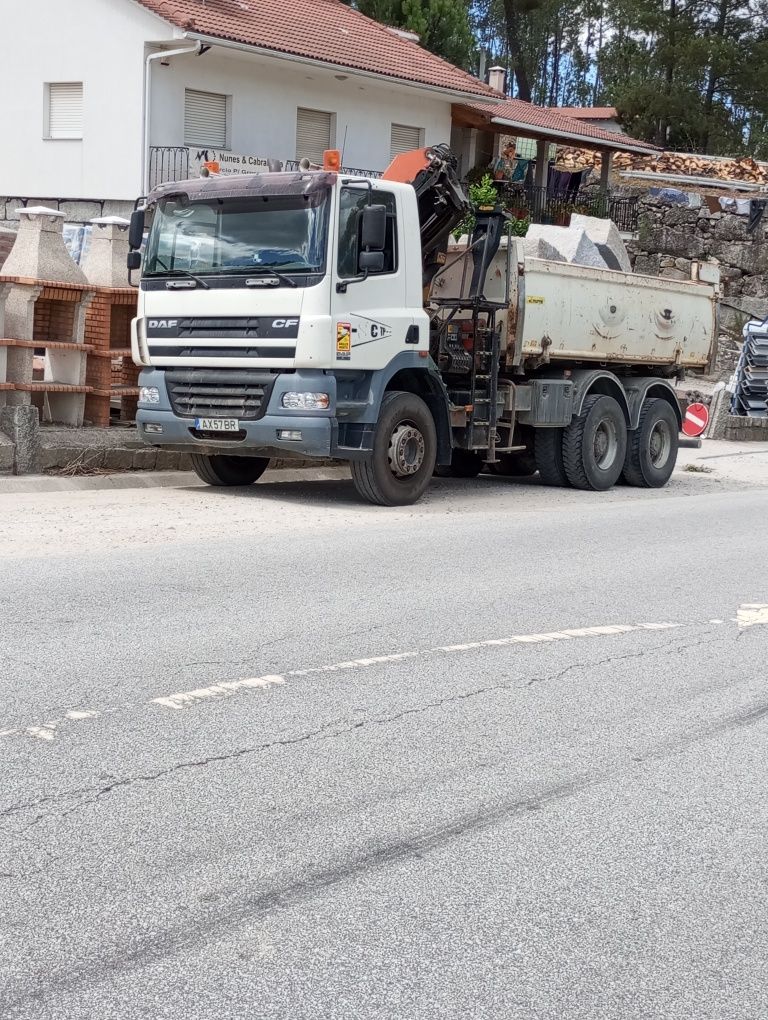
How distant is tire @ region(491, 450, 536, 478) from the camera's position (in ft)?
53.7

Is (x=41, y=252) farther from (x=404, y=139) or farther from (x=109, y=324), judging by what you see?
(x=404, y=139)

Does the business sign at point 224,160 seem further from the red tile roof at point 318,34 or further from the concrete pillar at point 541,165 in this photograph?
the concrete pillar at point 541,165

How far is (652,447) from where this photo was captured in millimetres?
16500

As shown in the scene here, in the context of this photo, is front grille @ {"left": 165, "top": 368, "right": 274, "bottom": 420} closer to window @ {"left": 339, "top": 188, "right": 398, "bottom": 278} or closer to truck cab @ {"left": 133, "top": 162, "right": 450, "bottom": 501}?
truck cab @ {"left": 133, "top": 162, "right": 450, "bottom": 501}

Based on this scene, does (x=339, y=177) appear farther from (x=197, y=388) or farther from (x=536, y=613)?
(x=536, y=613)

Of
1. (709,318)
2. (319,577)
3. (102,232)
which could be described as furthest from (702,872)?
(709,318)

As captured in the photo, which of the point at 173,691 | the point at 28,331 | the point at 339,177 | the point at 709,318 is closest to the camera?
the point at 173,691

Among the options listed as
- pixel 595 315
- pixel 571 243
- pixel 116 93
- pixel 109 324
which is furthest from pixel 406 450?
pixel 116 93

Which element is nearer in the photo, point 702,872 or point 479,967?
point 479,967

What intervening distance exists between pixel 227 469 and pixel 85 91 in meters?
15.5

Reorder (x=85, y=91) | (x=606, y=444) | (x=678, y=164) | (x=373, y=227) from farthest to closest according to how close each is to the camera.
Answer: (x=678, y=164) < (x=85, y=91) < (x=606, y=444) < (x=373, y=227)

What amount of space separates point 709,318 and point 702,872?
45.2ft

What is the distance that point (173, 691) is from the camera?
584 cm

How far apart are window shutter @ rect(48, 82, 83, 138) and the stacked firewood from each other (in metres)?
17.3
